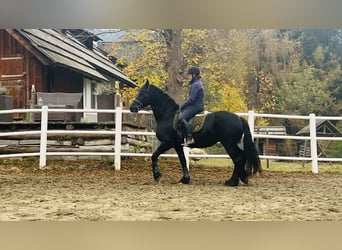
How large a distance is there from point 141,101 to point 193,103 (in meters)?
0.44

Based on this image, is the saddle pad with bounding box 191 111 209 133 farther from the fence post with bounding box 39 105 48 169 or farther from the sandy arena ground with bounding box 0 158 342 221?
the fence post with bounding box 39 105 48 169

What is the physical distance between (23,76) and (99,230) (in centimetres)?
174

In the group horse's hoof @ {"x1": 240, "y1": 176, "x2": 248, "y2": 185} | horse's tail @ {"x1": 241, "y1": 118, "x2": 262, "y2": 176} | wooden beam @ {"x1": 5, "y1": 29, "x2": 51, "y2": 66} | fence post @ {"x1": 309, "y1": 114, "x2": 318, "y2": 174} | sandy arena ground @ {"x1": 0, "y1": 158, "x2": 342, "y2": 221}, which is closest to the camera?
sandy arena ground @ {"x1": 0, "y1": 158, "x2": 342, "y2": 221}

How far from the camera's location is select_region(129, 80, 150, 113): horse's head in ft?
14.8

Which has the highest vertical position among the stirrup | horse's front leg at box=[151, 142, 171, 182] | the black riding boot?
the black riding boot

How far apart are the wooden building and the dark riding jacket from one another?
0.59m

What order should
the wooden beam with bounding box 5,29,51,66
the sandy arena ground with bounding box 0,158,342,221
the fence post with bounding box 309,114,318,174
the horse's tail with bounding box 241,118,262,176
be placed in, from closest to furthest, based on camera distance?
the sandy arena ground with bounding box 0,158,342,221 → the horse's tail with bounding box 241,118,262,176 → the wooden beam with bounding box 5,29,51,66 → the fence post with bounding box 309,114,318,174

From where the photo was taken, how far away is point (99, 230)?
3.77 meters

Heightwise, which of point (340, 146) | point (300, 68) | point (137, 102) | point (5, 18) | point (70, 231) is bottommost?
point (70, 231)

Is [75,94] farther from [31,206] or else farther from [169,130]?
[31,206]

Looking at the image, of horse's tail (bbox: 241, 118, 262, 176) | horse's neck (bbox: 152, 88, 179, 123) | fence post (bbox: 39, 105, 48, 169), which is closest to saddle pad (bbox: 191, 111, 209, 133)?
horse's neck (bbox: 152, 88, 179, 123)

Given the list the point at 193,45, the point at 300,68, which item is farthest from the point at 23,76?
the point at 300,68

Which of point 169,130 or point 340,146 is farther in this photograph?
point 340,146

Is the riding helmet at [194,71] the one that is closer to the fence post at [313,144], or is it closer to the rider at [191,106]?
the rider at [191,106]
